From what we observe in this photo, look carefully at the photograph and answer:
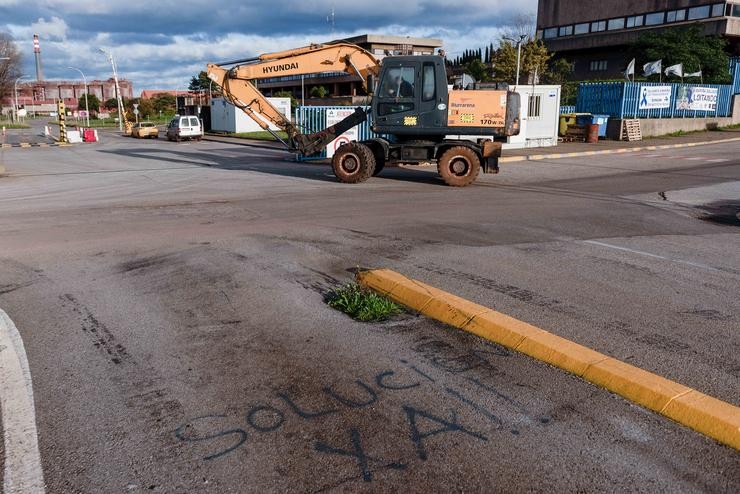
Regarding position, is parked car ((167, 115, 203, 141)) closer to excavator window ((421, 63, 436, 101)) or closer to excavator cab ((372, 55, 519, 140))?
excavator cab ((372, 55, 519, 140))

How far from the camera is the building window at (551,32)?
5927 cm

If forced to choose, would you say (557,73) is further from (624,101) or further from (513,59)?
(624,101)

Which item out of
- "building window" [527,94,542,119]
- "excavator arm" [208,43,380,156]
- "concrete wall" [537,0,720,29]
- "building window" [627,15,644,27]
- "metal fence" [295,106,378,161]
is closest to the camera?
"excavator arm" [208,43,380,156]

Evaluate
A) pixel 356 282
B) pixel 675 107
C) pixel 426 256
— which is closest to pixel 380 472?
pixel 356 282

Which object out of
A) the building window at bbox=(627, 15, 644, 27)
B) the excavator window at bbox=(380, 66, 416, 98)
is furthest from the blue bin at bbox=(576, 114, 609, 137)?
the building window at bbox=(627, 15, 644, 27)

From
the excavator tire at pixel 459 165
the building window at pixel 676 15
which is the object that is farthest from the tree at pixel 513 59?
the excavator tire at pixel 459 165

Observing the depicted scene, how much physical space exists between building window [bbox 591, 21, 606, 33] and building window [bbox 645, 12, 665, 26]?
4522mm

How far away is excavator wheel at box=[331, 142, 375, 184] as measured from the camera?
52.9ft

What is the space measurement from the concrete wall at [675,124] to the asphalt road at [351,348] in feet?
71.1

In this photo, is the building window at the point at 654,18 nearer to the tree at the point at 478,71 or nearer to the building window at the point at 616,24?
the building window at the point at 616,24

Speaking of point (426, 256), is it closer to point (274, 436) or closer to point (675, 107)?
point (274, 436)

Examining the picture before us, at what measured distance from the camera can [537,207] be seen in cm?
1252

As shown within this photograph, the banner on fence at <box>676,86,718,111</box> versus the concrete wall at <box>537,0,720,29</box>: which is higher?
the concrete wall at <box>537,0,720,29</box>

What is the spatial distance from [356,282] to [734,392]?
3744mm
